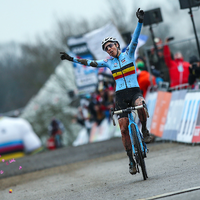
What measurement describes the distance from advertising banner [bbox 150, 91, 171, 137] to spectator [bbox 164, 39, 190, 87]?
45 cm

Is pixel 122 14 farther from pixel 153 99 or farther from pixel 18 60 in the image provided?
pixel 153 99

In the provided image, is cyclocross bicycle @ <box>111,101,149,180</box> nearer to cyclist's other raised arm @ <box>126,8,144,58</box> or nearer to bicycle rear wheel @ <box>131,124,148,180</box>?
bicycle rear wheel @ <box>131,124,148,180</box>

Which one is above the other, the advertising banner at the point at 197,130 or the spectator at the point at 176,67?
the spectator at the point at 176,67

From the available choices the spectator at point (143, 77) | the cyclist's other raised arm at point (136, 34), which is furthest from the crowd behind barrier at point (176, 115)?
the cyclist's other raised arm at point (136, 34)

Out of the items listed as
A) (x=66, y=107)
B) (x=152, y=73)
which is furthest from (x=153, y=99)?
(x=66, y=107)

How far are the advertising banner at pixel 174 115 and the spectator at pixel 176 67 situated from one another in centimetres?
51

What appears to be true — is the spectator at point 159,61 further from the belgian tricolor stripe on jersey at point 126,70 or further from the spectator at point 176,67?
the belgian tricolor stripe on jersey at point 126,70

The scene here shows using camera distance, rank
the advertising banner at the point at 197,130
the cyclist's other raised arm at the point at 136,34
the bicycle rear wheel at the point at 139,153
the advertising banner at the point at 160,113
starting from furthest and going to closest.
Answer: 1. the advertising banner at the point at 160,113
2. the advertising banner at the point at 197,130
3. the cyclist's other raised arm at the point at 136,34
4. the bicycle rear wheel at the point at 139,153

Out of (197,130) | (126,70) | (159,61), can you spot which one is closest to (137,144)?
(126,70)

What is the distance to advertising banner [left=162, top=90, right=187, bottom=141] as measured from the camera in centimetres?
1286

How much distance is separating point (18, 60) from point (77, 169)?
A: 172 feet

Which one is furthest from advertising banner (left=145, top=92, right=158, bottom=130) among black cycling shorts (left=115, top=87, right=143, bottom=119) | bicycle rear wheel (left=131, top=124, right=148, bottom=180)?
bicycle rear wheel (left=131, top=124, right=148, bottom=180)

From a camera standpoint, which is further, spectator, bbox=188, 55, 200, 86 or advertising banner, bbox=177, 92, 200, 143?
spectator, bbox=188, 55, 200, 86

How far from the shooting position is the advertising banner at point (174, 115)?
42.2ft
